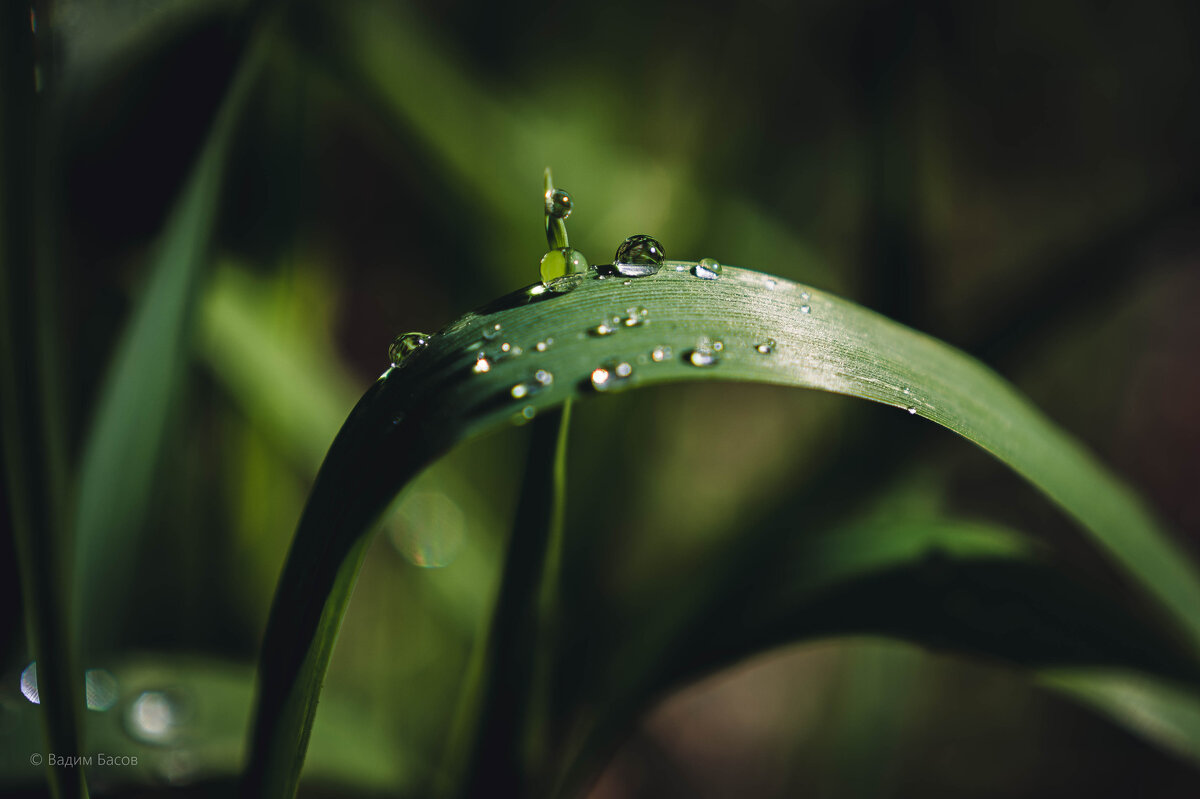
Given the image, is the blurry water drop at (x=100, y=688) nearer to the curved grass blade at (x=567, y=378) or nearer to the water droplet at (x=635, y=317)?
the curved grass blade at (x=567, y=378)

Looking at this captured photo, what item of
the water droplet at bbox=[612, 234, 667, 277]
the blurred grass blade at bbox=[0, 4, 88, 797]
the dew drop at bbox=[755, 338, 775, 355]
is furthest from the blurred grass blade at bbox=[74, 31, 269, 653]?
the dew drop at bbox=[755, 338, 775, 355]

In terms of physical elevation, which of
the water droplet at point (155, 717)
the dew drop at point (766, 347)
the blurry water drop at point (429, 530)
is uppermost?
the blurry water drop at point (429, 530)

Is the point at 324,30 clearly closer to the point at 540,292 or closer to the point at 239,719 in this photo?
the point at 540,292

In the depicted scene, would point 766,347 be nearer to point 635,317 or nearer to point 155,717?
point 635,317

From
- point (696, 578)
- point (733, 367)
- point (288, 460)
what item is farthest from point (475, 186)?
point (733, 367)

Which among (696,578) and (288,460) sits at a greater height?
(288,460)

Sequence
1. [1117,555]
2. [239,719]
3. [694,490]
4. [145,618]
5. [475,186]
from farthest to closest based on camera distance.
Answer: [694,490]
[475,186]
[145,618]
[239,719]
[1117,555]

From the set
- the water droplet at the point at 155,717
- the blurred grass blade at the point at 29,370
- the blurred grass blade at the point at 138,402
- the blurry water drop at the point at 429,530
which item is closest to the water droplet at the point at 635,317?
the blurred grass blade at the point at 29,370
